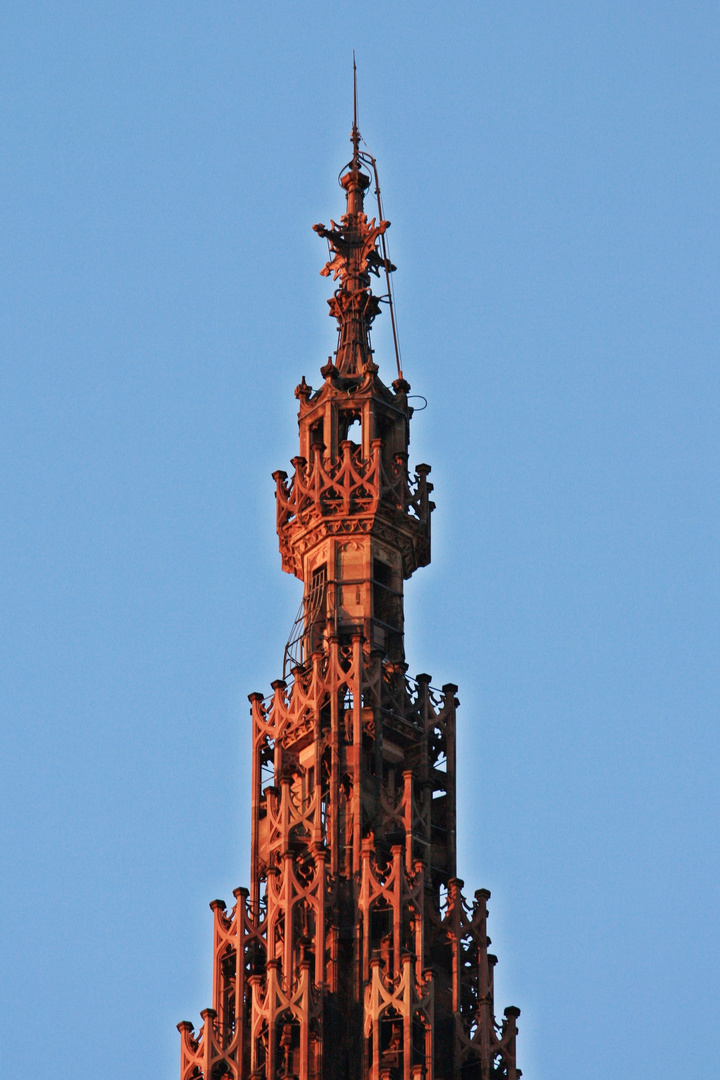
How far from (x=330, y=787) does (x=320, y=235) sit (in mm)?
19427

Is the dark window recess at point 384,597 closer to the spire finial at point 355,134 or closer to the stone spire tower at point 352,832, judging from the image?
the stone spire tower at point 352,832

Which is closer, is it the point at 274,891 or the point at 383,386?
the point at 274,891

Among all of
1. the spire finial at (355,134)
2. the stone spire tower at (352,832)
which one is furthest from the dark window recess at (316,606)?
the spire finial at (355,134)

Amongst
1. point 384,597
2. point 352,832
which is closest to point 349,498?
point 384,597

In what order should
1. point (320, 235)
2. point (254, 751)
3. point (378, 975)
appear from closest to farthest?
point (378, 975) → point (254, 751) → point (320, 235)

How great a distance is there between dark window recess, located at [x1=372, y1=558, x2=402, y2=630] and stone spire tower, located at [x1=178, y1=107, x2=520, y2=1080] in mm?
62

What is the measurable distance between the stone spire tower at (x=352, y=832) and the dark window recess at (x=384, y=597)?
0.06 metres

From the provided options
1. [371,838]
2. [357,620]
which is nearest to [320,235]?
[357,620]

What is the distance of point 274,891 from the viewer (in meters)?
95.8

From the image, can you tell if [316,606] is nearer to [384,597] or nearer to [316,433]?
[384,597]

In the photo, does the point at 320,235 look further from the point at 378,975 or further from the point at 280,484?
the point at 378,975

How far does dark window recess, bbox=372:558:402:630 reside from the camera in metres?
102

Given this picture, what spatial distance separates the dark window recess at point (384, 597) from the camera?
336 feet

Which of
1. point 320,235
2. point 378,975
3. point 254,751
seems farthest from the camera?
point 320,235
